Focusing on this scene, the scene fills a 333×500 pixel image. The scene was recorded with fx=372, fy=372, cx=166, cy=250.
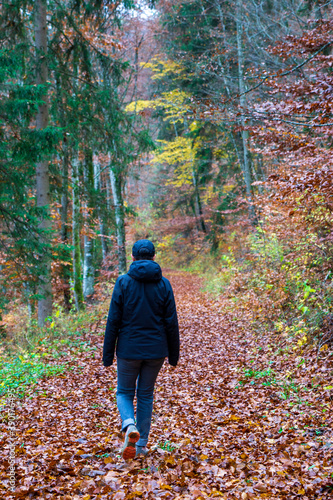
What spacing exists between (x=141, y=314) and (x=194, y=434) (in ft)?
6.08

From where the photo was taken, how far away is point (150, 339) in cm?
378

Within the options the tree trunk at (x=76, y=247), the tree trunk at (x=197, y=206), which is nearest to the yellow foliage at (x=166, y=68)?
the tree trunk at (x=197, y=206)

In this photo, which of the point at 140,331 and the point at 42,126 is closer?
the point at 140,331

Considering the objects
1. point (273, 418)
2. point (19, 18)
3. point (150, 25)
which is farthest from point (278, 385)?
point (150, 25)

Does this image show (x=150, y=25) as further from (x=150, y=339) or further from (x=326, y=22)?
(x=150, y=339)

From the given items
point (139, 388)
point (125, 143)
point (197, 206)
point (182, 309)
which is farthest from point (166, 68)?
point (139, 388)

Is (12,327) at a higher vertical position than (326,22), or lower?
lower

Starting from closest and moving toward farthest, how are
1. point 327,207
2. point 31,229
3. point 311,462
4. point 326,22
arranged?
point 311,462 → point 326,22 → point 327,207 → point 31,229

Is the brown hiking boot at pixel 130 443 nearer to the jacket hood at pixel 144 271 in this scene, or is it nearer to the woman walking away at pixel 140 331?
the woman walking away at pixel 140 331

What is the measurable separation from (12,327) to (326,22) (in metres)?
13.1

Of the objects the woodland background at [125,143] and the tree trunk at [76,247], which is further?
the tree trunk at [76,247]

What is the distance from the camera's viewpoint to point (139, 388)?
13.1ft

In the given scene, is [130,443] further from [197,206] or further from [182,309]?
[197,206]

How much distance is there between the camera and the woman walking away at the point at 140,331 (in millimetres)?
3777
